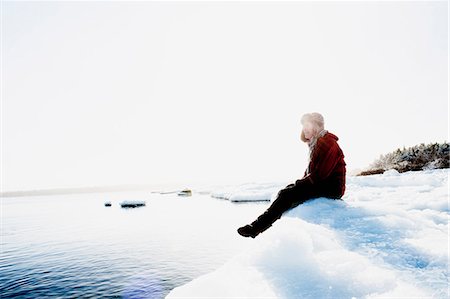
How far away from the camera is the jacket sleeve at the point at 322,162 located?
4.37 meters

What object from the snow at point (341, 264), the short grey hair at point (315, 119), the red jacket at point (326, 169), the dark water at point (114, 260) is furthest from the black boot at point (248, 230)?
the dark water at point (114, 260)

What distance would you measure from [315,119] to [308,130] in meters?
0.21

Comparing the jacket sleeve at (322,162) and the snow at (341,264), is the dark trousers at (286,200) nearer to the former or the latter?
the jacket sleeve at (322,162)

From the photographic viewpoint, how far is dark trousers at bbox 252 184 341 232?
13.8 feet

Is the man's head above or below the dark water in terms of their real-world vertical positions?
above

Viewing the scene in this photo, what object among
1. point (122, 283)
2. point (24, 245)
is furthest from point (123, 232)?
point (122, 283)

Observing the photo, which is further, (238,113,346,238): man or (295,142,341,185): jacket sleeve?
(295,142,341,185): jacket sleeve

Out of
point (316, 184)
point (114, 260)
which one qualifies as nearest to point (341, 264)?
point (316, 184)

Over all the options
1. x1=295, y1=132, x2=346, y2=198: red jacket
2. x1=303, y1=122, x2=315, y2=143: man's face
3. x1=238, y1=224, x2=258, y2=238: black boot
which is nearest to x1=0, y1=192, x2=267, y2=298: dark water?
x1=238, y1=224, x2=258, y2=238: black boot

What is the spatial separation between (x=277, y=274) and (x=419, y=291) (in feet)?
3.14

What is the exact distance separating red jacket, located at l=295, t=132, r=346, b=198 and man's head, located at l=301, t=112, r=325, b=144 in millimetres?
307

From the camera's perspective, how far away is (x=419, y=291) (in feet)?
6.54

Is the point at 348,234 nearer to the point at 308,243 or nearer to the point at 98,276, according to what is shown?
the point at 308,243

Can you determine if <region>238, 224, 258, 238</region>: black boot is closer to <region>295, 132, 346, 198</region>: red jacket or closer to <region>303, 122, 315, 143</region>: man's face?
<region>295, 132, 346, 198</region>: red jacket
